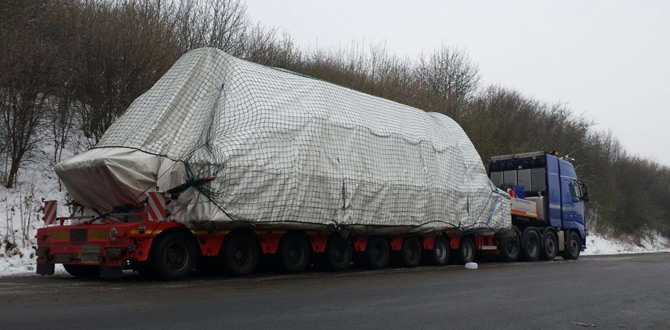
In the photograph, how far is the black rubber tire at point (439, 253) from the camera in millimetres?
15648

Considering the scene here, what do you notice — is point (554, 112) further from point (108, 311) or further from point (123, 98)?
point (108, 311)

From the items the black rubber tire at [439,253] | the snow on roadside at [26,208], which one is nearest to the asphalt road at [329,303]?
the snow on roadside at [26,208]

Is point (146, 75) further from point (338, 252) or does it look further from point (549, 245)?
point (549, 245)

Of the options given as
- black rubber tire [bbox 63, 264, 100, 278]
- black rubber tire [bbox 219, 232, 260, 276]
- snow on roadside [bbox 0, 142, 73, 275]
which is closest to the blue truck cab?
black rubber tire [bbox 219, 232, 260, 276]

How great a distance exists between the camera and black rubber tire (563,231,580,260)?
21.0m

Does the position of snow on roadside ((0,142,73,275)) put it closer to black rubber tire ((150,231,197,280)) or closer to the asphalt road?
the asphalt road

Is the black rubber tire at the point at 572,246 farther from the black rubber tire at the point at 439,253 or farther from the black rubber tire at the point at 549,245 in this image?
the black rubber tire at the point at 439,253

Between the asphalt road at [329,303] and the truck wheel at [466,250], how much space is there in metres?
5.07

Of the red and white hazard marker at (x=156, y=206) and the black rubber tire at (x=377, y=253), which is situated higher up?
the red and white hazard marker at (x=156, y=206)

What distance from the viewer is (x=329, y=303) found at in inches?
296

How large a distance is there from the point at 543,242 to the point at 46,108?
1495 centimetres

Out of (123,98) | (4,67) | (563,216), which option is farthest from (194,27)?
(563,216)

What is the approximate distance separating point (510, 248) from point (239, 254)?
1011 centimetres

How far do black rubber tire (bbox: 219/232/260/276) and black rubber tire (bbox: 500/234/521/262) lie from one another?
9228 mm
